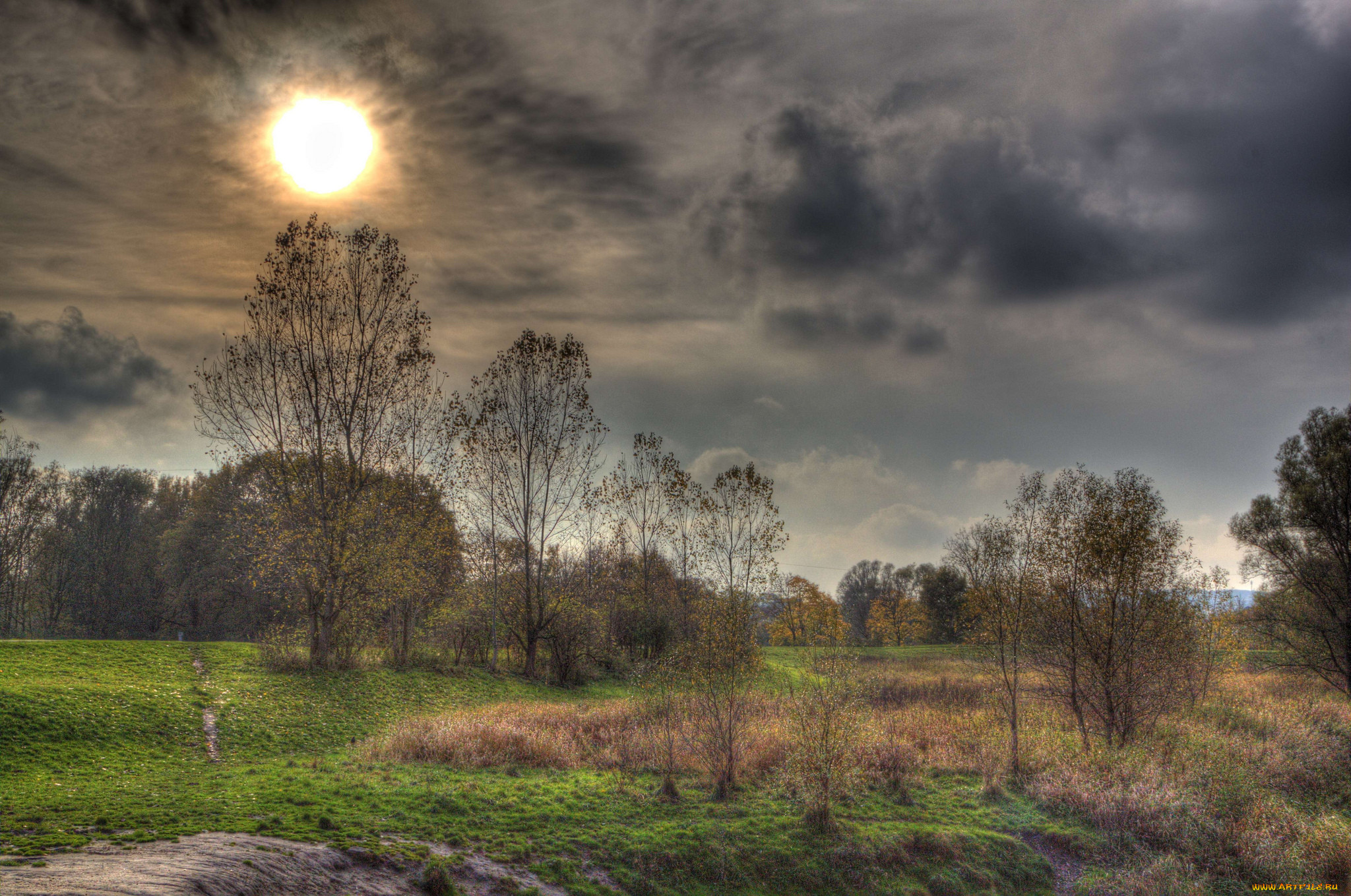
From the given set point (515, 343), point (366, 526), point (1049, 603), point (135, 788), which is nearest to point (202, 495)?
point (366, 526)

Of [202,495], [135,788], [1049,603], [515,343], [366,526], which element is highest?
[515,343]

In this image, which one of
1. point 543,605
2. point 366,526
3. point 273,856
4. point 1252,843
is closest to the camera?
point 273,856

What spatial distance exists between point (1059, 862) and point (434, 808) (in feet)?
44.1

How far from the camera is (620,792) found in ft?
48.2

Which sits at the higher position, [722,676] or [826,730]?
[722,676]

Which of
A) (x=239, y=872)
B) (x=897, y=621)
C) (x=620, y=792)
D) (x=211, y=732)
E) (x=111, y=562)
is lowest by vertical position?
(x=897, y=621)

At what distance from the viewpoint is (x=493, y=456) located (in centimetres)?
3516

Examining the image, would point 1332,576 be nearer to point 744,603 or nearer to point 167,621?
point 744,603

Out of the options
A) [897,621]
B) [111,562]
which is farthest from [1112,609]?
[897,621]

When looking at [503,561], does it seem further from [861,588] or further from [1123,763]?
[861,588]

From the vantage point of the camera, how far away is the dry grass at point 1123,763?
13781 millimetres

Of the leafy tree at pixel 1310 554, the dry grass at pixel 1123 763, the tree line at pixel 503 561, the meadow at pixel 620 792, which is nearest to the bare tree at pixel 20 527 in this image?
the tree line at pixel 503 561

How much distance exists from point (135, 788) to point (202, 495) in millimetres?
40716

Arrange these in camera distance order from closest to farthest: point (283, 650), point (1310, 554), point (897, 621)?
point (283, 650) → point (1310, 554) → point (897, 621)
